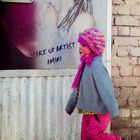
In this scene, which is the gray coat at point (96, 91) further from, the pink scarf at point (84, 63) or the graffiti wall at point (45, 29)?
the graffiti wall at point (45, 29)

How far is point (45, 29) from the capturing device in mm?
5980

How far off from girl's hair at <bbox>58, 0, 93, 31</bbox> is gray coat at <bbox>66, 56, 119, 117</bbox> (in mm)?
1067

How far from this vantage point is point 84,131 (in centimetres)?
516

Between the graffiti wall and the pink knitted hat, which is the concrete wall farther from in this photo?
the pink knitted hat

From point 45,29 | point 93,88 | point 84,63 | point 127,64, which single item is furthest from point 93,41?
point 127,64

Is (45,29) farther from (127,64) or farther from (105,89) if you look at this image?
(105,89)

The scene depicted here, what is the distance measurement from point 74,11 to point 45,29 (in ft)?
1.42

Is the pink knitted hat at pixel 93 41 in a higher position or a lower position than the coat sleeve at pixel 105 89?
higher

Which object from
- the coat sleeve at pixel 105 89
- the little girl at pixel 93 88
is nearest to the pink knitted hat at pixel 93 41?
the little girl at pixel 93 88

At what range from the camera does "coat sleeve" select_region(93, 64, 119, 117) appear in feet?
16.1

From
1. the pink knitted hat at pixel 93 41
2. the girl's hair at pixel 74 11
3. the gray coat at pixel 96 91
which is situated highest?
the girl's hair at pixel 74 11

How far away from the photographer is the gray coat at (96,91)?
16.2 ft

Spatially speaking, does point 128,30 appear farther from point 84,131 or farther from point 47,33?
point 84,131

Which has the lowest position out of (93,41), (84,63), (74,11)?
(84,63)
